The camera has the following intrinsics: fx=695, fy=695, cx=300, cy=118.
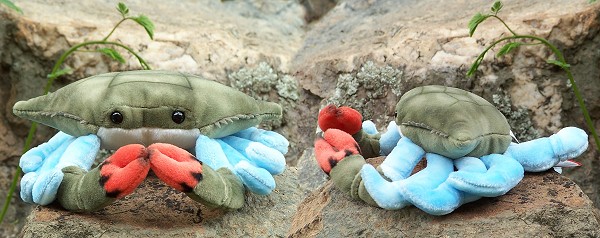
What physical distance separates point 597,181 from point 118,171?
5.35ft

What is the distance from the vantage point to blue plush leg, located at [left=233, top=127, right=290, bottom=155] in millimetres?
1752

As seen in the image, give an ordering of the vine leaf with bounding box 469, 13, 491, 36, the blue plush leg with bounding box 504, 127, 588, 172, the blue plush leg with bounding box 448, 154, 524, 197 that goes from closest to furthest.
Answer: the blue plush leg with bounding box 448, 154, 524, 197 → the blue plush leg with bounding box 504, 127, 588, 172 → the vine leaf with bounding box 469, 13, 491, 36

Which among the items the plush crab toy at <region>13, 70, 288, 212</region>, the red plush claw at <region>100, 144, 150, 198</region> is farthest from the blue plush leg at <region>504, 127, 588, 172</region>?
the red plush claw at <region>100, 144, 150, 198</region>

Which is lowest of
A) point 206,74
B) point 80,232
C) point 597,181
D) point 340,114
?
point 597,181

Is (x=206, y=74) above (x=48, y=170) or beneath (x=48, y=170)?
beneath

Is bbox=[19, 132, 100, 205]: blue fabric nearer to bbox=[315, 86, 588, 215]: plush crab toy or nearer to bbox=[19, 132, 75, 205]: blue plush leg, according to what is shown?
bbox=[19, 132, 75, 205]: blue plush leg

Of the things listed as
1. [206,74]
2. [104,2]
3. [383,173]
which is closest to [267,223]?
[383,173]

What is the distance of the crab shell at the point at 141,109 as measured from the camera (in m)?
1.58

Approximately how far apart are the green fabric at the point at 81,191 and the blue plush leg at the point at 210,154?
25 centimetres

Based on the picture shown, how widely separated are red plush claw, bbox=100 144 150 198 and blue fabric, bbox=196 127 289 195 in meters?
0.20

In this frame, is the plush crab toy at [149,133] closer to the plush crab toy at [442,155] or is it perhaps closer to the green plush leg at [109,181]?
the green plush leg at [109,181]

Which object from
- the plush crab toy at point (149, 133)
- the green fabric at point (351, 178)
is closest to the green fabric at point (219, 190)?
the plush crab toy at point (149, 133)

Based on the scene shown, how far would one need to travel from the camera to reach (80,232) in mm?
1485

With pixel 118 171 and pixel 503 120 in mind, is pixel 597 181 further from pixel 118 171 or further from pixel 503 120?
pixel 118 171
